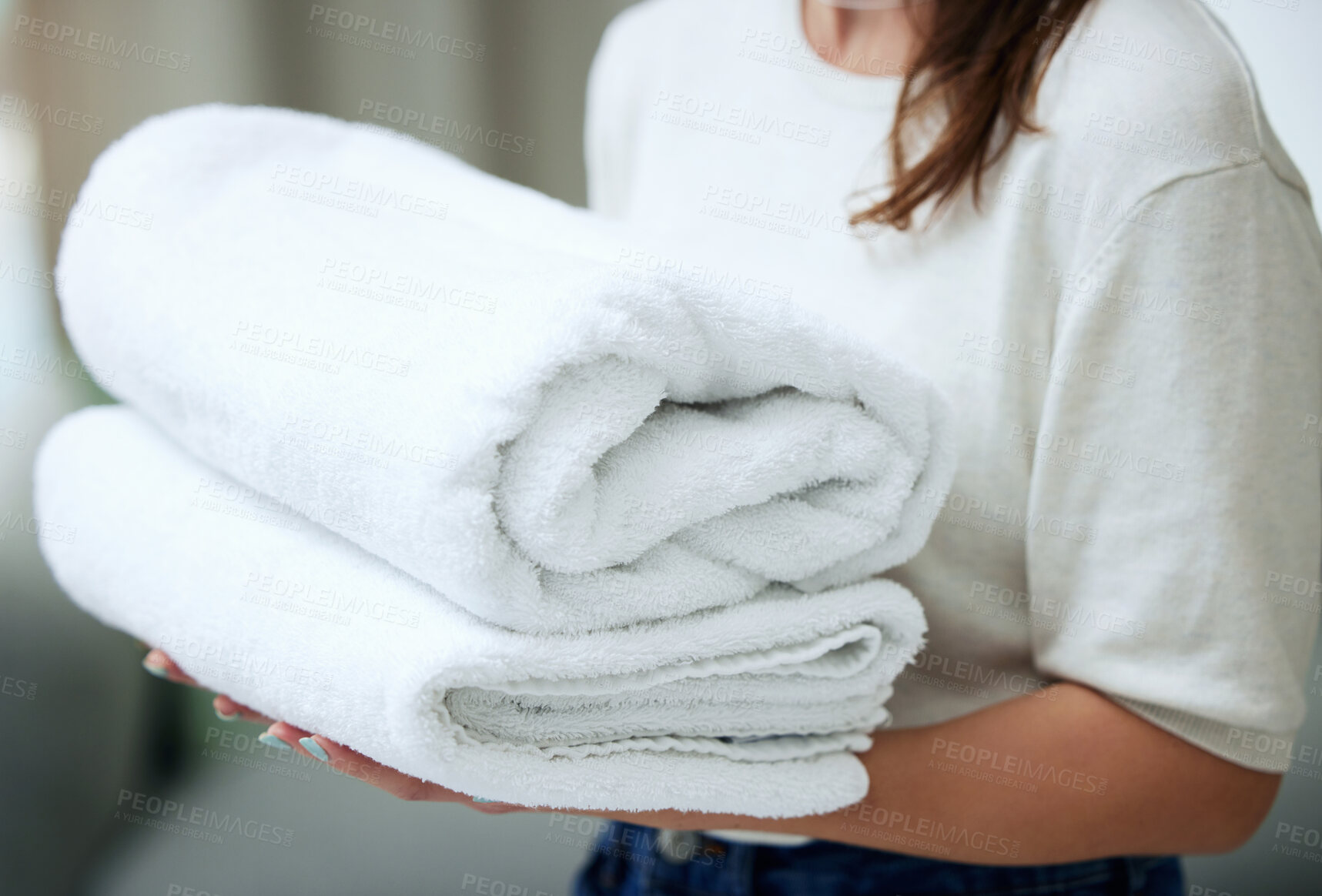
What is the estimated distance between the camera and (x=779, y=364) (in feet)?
1.06

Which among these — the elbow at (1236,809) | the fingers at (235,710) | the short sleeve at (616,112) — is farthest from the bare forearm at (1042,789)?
the short sleeve at (616,112)

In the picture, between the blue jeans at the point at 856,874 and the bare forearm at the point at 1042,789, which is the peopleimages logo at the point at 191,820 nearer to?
the blue jeans at the point at 856,874

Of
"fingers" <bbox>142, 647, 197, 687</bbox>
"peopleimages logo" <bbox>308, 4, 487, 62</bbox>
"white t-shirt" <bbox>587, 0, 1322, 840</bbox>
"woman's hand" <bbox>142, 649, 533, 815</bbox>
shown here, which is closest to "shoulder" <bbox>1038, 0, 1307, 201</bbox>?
"white t-shirt" <bbox>587, 0, 1322, 840</bbox>

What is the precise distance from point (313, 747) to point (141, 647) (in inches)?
23.0

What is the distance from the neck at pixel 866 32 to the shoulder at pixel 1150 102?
9 centimetres

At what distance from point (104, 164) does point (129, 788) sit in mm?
634

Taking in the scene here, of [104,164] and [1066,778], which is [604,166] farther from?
[1066,778]

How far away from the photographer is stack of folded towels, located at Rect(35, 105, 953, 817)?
0.29 m

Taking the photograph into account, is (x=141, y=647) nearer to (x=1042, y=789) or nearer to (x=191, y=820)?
(x=191, y=820)

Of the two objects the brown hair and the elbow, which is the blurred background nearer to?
the brown hair

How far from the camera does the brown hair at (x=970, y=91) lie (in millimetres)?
442

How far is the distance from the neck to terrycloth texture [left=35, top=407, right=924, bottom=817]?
32 centimetres

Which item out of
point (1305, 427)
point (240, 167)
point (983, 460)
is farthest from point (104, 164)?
point (1305, 427)

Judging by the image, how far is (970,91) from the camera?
45cm
